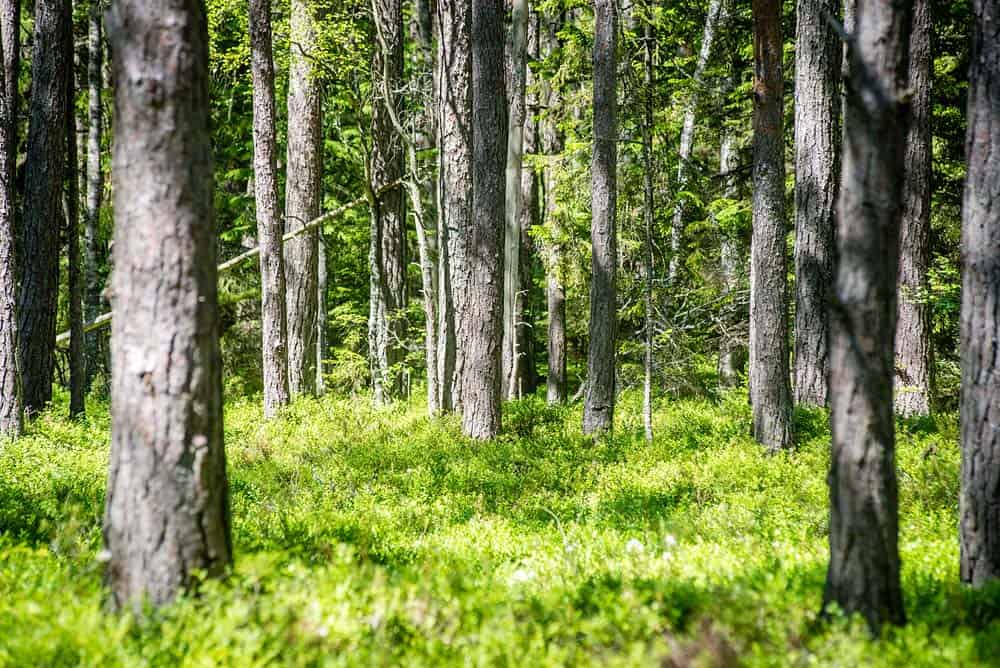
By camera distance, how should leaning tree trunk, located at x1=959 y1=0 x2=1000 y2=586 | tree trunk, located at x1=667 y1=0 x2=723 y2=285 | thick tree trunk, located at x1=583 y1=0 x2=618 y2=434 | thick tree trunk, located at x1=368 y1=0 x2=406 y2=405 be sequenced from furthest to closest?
thick tree trunk, located at x1=368 y1=0 x2=406 y2=405 < tree trunk, located at x1=667 y1=0 x2=723 y2=285 < thick tree trunk, located at x1=583 y1=0 x2=618 y2=434 < leaning tree trunk, located at x1=959 y1=0 x2=1000 y2=586

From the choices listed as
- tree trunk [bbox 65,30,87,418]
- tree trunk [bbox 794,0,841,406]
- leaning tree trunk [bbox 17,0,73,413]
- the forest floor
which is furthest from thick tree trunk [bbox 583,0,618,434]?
leaning tree trunk [bbox 17,0,73,413]

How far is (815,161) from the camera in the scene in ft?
37.8

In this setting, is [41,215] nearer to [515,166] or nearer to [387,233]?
[387,233]

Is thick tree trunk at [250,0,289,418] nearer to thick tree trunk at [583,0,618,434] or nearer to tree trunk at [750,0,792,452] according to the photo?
thick tree trunk at [583,0,618,434]

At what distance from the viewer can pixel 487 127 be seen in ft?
38.1

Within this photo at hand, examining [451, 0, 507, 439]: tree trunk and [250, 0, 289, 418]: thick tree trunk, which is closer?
[451, 0, 507, 439]: tree trunk

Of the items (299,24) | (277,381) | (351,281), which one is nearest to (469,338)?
(277,381)

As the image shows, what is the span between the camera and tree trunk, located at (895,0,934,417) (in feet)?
39.0

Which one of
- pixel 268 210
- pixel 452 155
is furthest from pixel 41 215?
pixel 452 155

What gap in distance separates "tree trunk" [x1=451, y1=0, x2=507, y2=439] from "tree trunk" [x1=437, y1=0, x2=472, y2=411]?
0.89 m

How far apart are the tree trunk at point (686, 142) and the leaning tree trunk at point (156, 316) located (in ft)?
33.8

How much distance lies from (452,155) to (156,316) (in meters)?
9.19

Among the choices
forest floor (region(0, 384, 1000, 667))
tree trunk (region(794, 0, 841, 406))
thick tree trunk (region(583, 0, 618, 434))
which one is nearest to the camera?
forest floor (region(0, 384, 1000, 667))

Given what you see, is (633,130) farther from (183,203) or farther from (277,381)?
(183,203)
